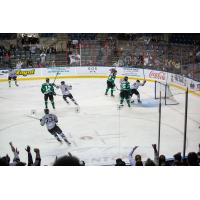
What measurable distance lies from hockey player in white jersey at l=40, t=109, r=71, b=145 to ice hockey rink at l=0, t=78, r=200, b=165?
7cm

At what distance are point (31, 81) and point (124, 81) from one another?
160 cm

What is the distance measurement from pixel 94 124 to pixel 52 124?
71 cm

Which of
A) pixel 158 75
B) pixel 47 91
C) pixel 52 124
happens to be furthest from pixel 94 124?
pixel 158 75

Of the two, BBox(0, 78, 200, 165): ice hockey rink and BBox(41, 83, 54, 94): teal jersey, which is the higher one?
BBox(41, 83, 54, 94): teal jersey

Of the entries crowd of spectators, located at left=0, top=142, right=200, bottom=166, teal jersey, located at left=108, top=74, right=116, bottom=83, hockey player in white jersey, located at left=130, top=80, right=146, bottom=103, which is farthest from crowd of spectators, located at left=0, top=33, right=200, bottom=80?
crowd of spectators, located at left=0, top=142, right=200, bottom=166

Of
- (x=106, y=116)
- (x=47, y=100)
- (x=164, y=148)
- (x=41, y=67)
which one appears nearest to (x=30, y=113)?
(x=47, y=100)

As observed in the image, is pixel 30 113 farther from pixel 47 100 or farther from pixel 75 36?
pixel 75 36

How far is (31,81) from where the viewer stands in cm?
731

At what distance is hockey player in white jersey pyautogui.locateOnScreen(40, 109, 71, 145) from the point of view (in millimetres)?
7203

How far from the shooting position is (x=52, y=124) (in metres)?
7.23

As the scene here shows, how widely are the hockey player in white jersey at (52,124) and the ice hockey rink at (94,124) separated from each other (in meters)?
0.07

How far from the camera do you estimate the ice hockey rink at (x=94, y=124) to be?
7.12 metres

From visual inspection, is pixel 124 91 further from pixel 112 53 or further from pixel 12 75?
pixel 12 75

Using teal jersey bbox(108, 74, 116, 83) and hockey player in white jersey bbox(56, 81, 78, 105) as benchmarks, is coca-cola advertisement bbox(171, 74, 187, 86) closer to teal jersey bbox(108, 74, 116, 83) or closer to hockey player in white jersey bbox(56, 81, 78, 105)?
teal jersey bbox(108, 74, 116, 83)
